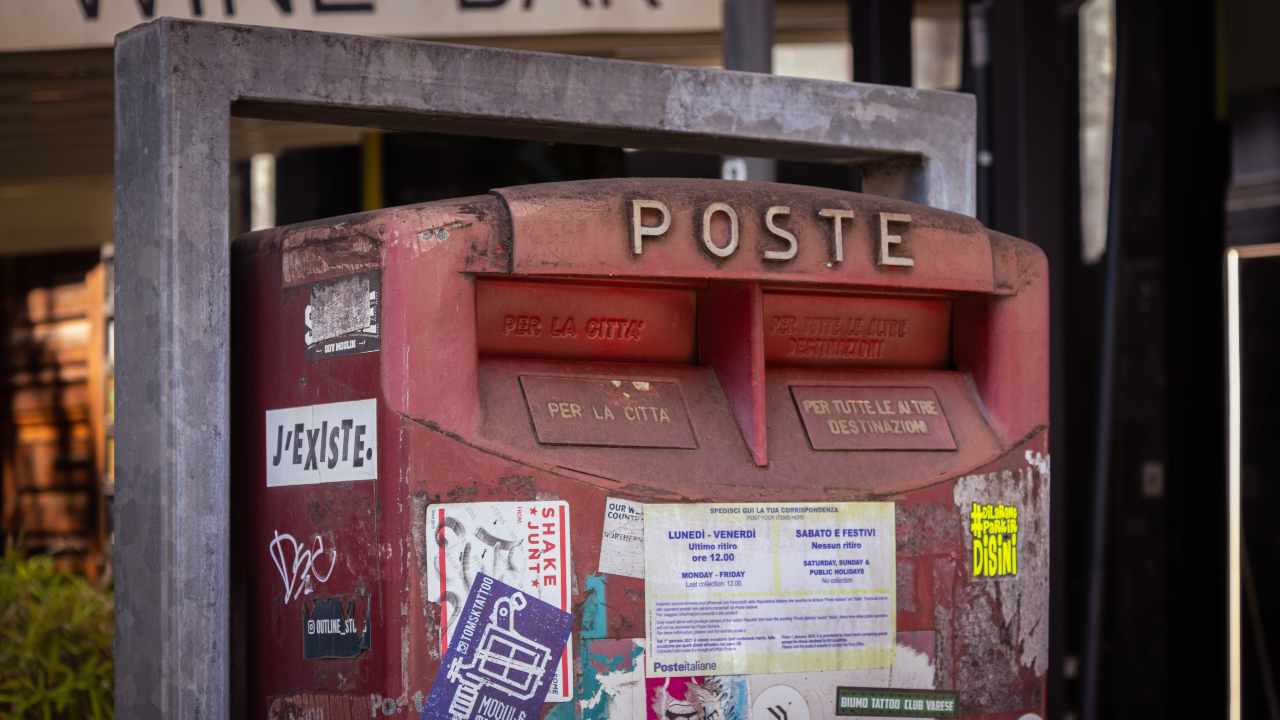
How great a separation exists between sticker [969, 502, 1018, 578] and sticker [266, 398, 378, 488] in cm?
103

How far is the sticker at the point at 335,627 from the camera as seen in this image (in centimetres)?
243

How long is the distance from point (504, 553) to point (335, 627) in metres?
0.29

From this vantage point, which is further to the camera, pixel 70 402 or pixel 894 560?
pixel 70 402

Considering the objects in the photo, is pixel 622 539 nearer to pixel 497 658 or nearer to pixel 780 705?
pixel 497 658

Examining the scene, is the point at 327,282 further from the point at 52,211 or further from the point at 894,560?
Answer: the point at 52,211

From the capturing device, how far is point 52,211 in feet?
27.9

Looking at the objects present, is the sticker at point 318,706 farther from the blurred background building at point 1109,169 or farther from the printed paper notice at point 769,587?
the blurred background building at point 1109,169

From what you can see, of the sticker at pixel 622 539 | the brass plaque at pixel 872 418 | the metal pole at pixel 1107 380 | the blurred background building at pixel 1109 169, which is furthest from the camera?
the metal pole at pixel 1107 380

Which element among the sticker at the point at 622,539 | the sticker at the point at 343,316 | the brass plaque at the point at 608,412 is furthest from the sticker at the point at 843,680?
the sticker at the point at 343,316

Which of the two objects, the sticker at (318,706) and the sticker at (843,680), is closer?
the sticker at (318,706)

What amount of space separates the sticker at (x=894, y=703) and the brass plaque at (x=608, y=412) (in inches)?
19.1

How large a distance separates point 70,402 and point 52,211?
6.01ft

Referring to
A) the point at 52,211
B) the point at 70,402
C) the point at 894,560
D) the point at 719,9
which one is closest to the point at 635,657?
the point at 894,560

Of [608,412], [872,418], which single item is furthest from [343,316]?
[872,418]
